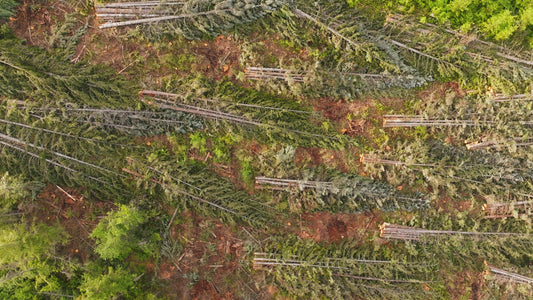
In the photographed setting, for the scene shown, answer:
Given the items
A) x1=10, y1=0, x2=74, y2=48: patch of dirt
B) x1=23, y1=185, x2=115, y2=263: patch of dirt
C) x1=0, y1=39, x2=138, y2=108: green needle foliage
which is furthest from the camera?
x1=10, y1=0, x2=74, y2=48: patch of dirt

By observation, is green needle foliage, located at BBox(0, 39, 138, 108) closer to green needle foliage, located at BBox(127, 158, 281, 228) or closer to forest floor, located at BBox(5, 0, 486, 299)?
forest floor, located at BBox(5, 0, 486, 299)

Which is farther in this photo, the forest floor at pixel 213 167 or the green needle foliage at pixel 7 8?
the forest floor at pixel 213 167

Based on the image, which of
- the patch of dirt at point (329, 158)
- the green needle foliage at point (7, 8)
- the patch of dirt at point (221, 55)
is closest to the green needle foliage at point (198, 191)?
the patch of dirt at point (329, 158)

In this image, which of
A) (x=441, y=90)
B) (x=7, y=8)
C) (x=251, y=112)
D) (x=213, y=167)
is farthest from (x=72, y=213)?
(x=441, y=90)

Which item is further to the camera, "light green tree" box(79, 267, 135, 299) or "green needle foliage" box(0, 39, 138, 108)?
"green needle foliage" box(0, 39, 138, 108)

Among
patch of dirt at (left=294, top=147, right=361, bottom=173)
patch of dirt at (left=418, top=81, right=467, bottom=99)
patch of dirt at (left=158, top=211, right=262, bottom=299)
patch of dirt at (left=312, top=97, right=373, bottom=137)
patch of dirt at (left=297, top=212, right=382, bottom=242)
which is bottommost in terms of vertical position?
→ patch of dirt at (left=158, top=211, right=262, bottom=299)

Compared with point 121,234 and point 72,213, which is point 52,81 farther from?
point 121,234

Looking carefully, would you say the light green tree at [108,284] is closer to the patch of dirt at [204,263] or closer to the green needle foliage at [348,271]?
the patch of dirt at [204,263]

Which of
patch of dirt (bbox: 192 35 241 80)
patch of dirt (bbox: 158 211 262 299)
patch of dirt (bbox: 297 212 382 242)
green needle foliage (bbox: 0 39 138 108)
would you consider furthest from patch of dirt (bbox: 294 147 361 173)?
green needle foliage (bbox: 0 39 138 108)
